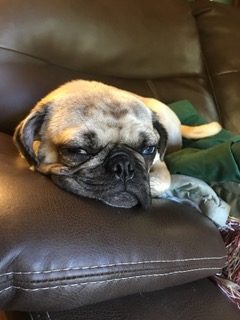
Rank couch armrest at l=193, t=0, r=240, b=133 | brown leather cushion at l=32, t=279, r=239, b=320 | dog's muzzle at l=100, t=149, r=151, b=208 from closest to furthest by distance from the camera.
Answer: brown leather cushion at l=32, t=279, r=239, b=320 → dog's muzzle at l=100, t=149, r=151, b=208 → couch armrest at l=193, t=0, r=240, b=133

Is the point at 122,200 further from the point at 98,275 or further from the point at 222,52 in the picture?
the point at 222,52

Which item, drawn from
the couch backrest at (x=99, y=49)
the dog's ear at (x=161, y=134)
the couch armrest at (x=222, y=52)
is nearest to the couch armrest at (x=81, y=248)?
the dog's ear at (x=161, y=134)

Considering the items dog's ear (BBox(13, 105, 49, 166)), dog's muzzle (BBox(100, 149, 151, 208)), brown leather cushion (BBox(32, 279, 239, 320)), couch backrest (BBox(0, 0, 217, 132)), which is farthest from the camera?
couch backrest (BBox(0, 0, 217, 132))

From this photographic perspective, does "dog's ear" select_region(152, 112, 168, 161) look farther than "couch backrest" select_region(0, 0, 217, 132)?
No

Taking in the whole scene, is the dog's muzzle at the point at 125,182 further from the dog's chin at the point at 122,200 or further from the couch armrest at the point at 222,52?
the couch armrest at the point at 222,52

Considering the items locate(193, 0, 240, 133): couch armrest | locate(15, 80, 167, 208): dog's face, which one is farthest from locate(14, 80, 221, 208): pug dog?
locate(193, 0, 240, 133): couch armrest

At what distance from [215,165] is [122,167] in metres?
0.21

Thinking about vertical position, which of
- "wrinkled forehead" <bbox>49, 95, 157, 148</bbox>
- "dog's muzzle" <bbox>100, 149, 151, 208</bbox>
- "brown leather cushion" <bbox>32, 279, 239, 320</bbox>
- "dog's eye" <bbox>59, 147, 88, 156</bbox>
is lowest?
"brown leather cushion" <bbox>32, 279, 239, 320</bbox>

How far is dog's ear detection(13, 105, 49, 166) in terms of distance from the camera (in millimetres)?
1165

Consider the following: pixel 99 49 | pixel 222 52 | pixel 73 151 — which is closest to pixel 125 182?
pixel 73 151

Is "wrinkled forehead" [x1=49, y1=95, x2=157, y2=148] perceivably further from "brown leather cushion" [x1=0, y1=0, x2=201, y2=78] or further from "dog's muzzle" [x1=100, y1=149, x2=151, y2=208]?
"brown leather cushion" [x1=0, y1=0, x2=201, y2=78]

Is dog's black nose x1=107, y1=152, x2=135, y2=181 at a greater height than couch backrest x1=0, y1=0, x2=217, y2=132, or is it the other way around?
couch backrest x1=0, y1=0, x2=217, y2=132

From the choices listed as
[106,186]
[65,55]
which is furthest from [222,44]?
[106,186]

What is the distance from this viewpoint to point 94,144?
113 centimetres
